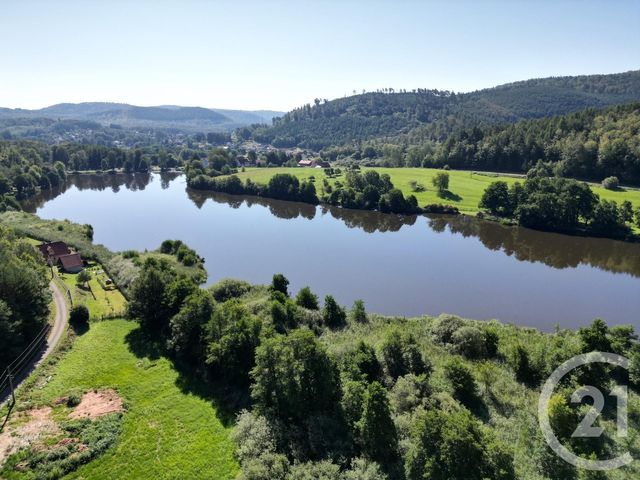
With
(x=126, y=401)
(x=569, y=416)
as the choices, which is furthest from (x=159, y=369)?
(x=569, y=416)

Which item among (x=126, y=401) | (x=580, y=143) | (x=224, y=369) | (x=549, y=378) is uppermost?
(x=580, y=143)

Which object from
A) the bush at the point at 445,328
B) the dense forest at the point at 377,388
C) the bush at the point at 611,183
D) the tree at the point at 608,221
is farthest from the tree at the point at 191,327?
the bush at the point at 611,183

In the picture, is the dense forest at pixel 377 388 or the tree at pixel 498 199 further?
the tree at pixel 498 199

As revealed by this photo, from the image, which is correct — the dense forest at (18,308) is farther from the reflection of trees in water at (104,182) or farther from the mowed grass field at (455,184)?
the reflection of trees in water at (104,182)

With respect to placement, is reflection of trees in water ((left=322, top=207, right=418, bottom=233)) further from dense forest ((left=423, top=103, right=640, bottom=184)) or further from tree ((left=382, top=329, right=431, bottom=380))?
tree ((left=382, top=329, right=431, bottom=380))

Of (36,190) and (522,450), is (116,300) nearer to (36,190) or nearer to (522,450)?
(522,450)

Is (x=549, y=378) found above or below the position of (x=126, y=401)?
above
